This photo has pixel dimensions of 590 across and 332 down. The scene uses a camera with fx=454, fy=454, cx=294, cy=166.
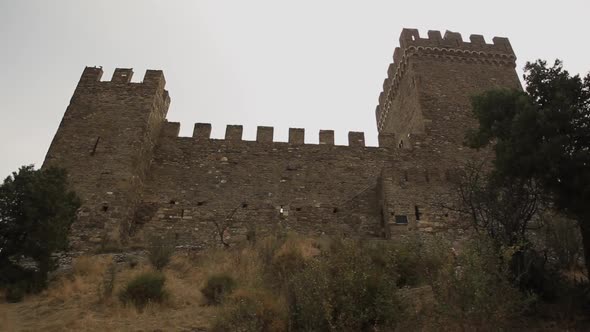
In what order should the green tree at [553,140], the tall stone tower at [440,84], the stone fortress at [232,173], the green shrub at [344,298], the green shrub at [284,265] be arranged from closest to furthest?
1. the green shrub at [344,298]
2. the green tree at [553,140]
3. the green shrub at [284,265]
4. the stone fortress at [232,173]
5. the tall stone tower at [440,84]

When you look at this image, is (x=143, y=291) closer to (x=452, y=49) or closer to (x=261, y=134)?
(x=261, y=134)

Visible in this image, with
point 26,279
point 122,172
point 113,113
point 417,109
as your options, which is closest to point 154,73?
point 113,113

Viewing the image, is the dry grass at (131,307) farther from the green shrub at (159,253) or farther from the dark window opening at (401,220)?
the dark window opening at (401,220)

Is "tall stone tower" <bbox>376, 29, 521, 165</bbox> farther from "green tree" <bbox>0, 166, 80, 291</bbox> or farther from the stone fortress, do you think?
"green tree" <bbox>0, 166, 80, 291</bbox>

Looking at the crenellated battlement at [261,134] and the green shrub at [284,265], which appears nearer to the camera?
the green shrub at [284,265]

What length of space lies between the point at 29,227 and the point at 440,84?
591 inches

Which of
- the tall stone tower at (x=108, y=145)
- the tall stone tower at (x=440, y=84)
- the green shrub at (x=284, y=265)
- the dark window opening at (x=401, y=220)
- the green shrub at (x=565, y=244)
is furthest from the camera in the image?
the tall stone tower at (x=440, y=84)

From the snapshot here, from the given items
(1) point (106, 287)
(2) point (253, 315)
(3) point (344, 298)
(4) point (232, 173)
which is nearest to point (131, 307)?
(1) point (106, 287)

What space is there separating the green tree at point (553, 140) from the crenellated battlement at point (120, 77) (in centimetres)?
1112

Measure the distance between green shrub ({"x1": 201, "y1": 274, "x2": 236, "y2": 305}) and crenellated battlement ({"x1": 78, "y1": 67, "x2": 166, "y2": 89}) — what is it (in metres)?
8.55

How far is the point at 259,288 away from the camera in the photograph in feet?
27.3

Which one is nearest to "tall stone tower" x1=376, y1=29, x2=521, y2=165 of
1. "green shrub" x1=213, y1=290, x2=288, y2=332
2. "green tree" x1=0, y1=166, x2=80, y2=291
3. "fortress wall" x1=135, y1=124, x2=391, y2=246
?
"fortress wall" x1=135, y1=124, x2=391, y2=246

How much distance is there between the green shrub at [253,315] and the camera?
277 inches

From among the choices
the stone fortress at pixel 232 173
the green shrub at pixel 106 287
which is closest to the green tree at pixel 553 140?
the stone fortress at pixel 232 173
